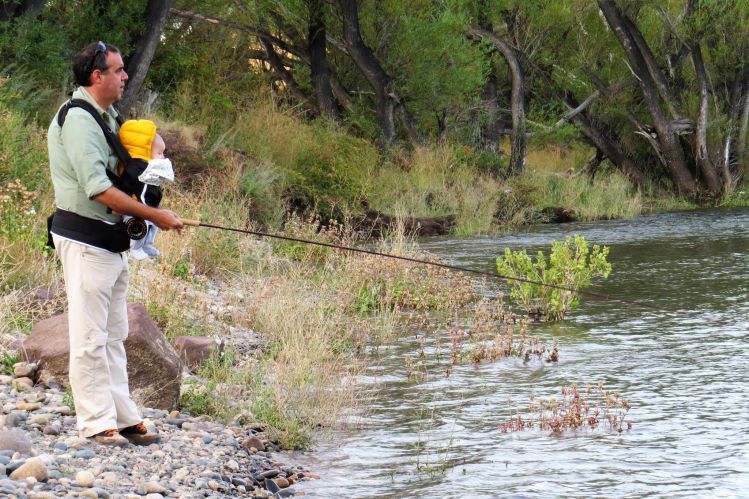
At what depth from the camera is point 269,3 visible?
79.2ft

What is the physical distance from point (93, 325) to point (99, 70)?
130 cm

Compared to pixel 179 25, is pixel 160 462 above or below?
below

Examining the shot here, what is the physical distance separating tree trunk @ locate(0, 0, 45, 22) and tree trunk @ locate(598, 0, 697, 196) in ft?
44.8

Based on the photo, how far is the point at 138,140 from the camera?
17.6 ft

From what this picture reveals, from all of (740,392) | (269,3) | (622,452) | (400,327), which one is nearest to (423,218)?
(269,3)

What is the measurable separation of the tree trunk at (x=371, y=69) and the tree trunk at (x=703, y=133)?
24.6 ft

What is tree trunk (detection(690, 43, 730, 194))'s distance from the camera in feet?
83.7

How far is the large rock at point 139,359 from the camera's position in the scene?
21.6 ft

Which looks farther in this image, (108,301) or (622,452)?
(622,452)

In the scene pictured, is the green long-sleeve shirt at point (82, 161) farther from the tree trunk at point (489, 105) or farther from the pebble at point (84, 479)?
the tree trunk at point (489, 105)

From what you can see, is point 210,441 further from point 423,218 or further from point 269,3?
point 269,3

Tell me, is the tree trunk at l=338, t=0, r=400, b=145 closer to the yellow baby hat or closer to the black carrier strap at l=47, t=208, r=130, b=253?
the yellow baby hat

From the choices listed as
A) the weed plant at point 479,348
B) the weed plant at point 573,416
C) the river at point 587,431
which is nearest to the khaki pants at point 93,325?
the river at point 587,431

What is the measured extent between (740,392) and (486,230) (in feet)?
41.8
